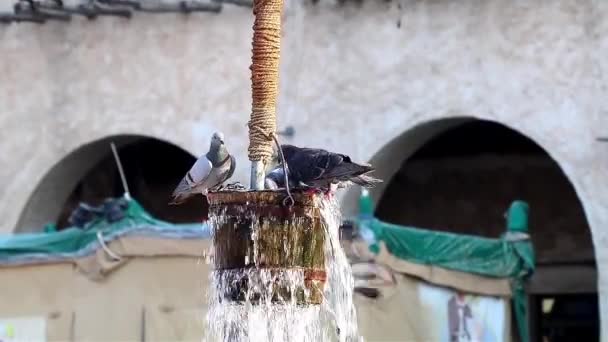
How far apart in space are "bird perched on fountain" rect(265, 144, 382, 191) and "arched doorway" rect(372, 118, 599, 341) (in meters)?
8.91

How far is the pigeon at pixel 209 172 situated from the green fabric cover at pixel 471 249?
519 centimetres

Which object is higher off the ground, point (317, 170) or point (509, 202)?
point (509, 202)

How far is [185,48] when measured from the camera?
15828 mm

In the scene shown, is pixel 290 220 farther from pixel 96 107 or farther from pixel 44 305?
pixel 96 107

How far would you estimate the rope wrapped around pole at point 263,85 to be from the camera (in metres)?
7.46

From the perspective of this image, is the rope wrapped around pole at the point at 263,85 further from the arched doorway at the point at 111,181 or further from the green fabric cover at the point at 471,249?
the arched doorway at the point at 111,181

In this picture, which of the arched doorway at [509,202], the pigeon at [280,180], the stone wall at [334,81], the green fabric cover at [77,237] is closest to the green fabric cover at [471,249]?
the stone wall at [334,81]

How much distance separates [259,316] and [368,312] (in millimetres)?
5881

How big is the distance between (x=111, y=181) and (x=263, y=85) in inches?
437

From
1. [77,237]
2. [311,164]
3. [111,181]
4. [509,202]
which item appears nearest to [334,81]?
[77,237]

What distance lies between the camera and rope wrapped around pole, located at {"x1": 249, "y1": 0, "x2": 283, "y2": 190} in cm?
746

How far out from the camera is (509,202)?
17.6 meters

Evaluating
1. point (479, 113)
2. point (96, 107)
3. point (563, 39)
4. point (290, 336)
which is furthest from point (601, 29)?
point (290, 336)

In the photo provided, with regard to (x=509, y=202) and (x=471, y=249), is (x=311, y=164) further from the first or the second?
(x=509, y=202)
